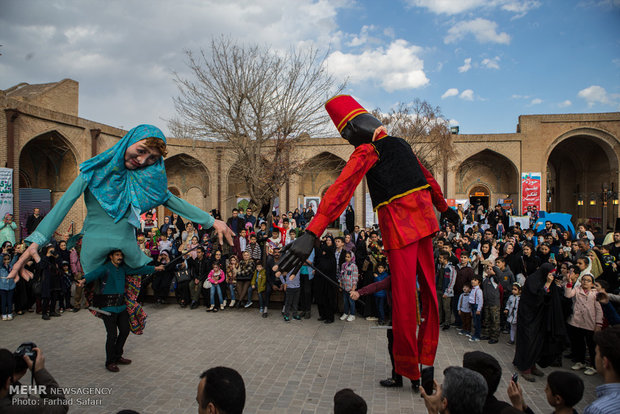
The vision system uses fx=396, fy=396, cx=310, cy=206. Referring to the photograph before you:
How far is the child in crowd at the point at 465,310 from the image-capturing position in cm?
664

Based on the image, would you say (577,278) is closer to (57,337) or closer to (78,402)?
(78,402)

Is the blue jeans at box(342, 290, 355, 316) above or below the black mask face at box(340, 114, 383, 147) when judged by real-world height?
below

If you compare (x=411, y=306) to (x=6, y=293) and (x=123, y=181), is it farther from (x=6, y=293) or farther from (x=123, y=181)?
(x=6, y=293)

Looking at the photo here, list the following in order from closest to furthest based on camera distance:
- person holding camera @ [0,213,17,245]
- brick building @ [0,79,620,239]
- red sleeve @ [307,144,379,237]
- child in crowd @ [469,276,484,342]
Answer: red sleeve @ [307,144,379,237], child in crowd @ [469,276,484,342], person holding camera @ [0,213,17,245], brick building @ [0,79,620,239]

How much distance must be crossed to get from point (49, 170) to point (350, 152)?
15.0 m

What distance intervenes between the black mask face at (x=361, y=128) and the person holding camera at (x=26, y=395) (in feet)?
9.28

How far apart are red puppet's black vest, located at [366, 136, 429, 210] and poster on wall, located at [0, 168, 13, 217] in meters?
15.1

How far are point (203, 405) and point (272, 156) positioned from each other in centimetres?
1425

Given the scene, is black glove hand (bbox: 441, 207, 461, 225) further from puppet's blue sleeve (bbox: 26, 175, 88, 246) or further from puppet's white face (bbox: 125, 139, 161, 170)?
puppet's blue sleeve (bbox: 26, 175, 88, 246)

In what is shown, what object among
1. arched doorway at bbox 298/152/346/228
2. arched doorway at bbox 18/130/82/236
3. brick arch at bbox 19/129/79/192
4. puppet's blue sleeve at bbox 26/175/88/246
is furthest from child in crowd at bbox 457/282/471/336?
arched doorway at bbox 298/152/346/228

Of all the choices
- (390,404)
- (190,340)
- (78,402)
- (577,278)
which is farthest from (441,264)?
(78,402)

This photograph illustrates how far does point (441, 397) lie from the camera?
2.15 metres

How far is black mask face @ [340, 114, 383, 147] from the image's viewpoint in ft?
11.6

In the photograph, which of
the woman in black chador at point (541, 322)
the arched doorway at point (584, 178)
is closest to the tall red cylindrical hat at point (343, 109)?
the woman in black chador at point (541, 322)
